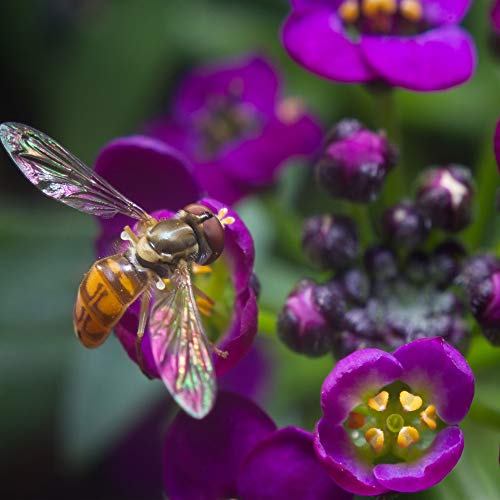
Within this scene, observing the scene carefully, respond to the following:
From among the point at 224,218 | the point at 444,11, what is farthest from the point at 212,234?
the point at 444,11

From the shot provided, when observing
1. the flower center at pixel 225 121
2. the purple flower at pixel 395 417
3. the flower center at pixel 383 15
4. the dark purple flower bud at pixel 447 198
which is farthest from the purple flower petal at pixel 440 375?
the flower center at pixel 225 121

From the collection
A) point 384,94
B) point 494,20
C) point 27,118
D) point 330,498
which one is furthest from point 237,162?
point 27,118

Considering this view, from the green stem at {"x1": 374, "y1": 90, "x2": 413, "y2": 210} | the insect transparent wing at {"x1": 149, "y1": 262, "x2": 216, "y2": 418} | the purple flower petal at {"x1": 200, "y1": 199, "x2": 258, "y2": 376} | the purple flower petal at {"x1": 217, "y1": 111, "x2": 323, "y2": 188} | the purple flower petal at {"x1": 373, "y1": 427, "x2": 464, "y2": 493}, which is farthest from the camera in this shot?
the purple flower petal at {"x1": 217, "y1": 111, "x2": 323, "y2": 188}

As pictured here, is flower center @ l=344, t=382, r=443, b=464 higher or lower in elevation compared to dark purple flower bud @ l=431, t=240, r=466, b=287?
lower

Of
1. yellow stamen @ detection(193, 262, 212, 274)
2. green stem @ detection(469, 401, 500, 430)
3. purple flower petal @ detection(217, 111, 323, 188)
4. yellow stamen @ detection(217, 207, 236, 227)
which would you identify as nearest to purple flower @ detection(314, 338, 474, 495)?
green stem @ detection(469, 401, 500, 430)

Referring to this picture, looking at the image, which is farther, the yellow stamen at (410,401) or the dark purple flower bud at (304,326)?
the dark purple flower bud at (304,326)

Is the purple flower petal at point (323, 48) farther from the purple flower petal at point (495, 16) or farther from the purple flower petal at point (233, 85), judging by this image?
the purple flower petal at point (233, 85)

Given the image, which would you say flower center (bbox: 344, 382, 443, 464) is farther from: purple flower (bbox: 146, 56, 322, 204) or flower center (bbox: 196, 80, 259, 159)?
flower center (bbox: 196, 80, 259, 159)
